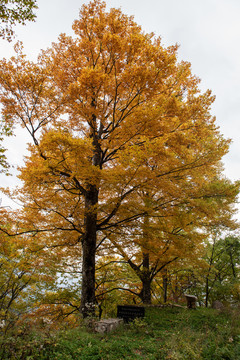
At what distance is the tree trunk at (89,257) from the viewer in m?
5.93

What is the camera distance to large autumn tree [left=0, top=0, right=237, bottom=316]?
4.83 meters

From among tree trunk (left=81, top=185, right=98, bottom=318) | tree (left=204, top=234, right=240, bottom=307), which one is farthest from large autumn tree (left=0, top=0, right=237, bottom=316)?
tree (left=204, top=234, right=240, bottom=307)

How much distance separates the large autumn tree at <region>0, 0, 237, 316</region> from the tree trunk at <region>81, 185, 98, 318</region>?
0.10 feet

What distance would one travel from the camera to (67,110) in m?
7.08

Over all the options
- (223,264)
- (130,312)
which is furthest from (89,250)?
(223,264)

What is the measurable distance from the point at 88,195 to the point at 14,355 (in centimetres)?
456

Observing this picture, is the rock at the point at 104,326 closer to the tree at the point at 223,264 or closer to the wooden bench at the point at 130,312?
the wooden bench at the point at 130,312

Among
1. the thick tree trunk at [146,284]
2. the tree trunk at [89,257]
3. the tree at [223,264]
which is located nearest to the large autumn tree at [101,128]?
the tree trunk at [89,257]

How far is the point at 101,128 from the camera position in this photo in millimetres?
7574

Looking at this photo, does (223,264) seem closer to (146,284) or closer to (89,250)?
(146,284)

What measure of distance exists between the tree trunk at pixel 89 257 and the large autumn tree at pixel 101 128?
0.03 m

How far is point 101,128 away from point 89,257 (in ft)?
14.7

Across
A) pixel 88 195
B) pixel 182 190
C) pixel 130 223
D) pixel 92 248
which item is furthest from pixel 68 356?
pixel 182 190

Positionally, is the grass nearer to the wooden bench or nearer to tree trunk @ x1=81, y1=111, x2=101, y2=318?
the wooden bench
